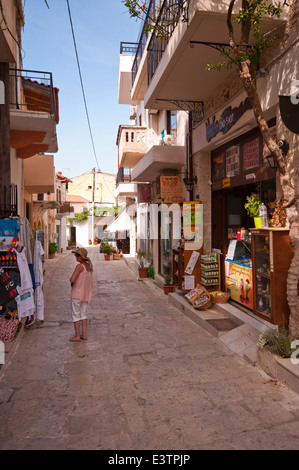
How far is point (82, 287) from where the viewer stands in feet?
20.4

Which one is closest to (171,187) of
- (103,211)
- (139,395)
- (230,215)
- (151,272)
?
(230,215)

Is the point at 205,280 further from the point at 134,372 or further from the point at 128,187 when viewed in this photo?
the point at 128,187

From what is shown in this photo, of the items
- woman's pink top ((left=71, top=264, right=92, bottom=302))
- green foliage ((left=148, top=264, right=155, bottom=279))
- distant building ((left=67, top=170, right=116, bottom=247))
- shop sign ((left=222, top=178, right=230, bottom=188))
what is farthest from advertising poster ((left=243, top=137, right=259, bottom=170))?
distant building ((left=67, top=170, right=116, bottom=247))

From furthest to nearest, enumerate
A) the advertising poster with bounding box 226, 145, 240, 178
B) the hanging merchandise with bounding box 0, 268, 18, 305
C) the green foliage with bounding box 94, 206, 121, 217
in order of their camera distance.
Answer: the green foliage with bounding box 94, 206, 121, 217, the advertising poster with bounding box 226, 145, 240, 178, the hanging merchandise with bounding box 0, 268, 18, 305

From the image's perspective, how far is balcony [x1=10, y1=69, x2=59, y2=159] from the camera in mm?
8062

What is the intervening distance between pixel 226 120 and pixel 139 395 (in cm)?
539

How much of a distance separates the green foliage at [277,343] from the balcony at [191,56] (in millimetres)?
4709

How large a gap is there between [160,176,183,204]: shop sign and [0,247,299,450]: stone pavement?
4573 millimetres

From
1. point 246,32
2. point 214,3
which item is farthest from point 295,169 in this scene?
point 214,3

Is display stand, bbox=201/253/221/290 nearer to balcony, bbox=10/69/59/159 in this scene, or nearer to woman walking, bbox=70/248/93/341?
woman walking, bbox=70/248/93/341

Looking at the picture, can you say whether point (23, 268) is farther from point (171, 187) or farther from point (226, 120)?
point (171, 187)

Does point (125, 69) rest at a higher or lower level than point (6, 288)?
higher

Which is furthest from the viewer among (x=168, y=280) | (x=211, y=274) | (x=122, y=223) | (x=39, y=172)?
(x=122, y=223)
